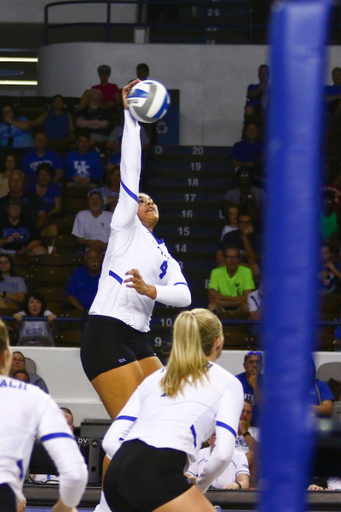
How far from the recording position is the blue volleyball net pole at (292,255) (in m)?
1.63

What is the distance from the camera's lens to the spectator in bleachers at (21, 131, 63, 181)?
393 inches

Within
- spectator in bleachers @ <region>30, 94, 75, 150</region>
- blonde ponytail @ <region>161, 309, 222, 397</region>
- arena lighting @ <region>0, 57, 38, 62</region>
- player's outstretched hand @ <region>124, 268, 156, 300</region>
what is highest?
arena lighting @ <region>0, 57, 38, 62</region>

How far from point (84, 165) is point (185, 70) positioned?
2687 millimetres

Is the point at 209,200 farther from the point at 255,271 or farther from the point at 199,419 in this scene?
the point at 199,419

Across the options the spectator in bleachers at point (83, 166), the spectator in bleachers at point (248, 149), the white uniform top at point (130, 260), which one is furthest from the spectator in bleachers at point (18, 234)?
the white uniform top at point (130, 260)

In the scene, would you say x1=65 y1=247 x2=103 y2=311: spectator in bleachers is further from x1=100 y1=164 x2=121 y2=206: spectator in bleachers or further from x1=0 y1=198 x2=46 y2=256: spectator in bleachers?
x1=100 y1=164 x2=121 y2=206: spectator in bleachers

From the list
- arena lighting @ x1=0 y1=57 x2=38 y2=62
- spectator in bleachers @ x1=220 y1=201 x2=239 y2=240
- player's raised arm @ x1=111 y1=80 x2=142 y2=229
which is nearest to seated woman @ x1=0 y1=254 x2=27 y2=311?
spectator in bleachers @ x1=220 y1=201 x2=239 y2=240

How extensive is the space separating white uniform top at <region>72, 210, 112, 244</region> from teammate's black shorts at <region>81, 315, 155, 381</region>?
522 cm

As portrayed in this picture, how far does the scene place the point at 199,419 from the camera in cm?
272

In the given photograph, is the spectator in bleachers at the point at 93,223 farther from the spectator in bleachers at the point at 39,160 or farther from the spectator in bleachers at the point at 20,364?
the spectator in bleachers at the point at 20,364

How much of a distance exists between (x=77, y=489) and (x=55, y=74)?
10168 mm

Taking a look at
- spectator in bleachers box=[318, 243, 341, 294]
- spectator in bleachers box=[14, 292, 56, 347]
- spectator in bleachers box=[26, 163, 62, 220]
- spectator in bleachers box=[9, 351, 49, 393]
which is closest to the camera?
spectator in bleachers box=[9, 351, 49, 393]

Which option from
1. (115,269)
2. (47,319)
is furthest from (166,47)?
(115,269)

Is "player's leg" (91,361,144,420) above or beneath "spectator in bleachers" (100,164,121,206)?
beneath
